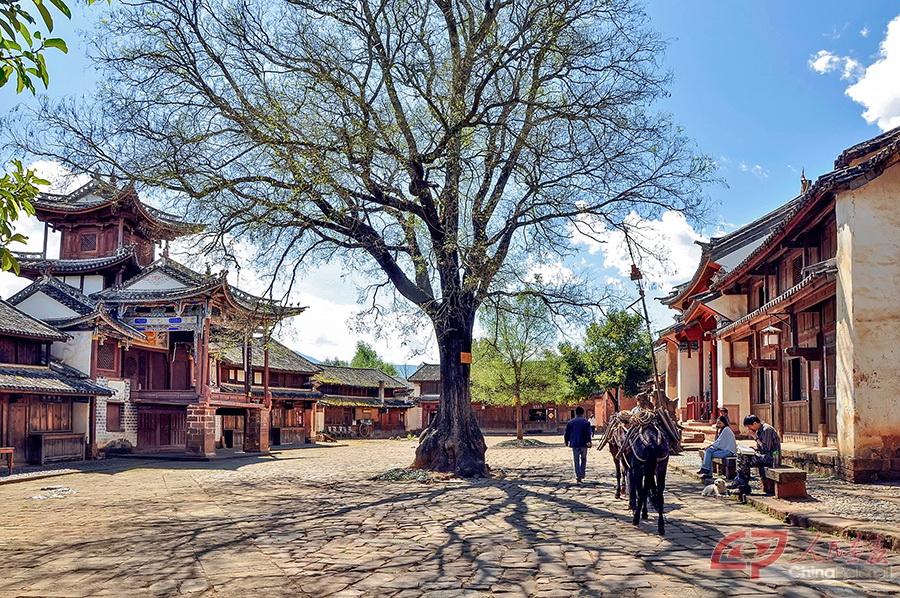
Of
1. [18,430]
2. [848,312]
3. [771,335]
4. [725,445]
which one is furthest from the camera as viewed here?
[18,430]

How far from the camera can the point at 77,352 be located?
29.1m

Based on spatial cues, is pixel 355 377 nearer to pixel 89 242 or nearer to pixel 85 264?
pixel 89 242

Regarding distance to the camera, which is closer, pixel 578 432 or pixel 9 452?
pixel 578 432

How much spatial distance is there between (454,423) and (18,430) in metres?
16.3

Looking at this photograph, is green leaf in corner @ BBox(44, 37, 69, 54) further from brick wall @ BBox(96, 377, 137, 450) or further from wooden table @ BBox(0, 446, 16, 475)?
brick wall @ BBox(96, 377, 137, 450)

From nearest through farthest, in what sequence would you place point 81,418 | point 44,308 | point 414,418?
point 81,418 → point 44,308 → point 414,418

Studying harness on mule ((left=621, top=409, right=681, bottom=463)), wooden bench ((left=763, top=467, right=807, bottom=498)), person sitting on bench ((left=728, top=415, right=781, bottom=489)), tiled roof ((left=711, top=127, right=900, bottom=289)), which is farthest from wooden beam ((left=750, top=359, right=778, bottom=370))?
harness on mule ((left=621, top=409, right=681, bottom=463))

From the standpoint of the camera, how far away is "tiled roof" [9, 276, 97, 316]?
2977 centimetres

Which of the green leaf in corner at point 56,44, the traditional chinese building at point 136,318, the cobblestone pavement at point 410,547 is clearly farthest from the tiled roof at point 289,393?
the green leaf in corner at point 56,44

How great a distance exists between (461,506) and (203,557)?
499 centimetres

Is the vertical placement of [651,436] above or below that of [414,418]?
above

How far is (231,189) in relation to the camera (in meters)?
15.5

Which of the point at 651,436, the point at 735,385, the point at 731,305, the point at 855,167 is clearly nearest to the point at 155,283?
the point at 731,305

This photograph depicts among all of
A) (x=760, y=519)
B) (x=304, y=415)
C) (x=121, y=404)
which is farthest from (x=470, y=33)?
(x=304, y=415)
